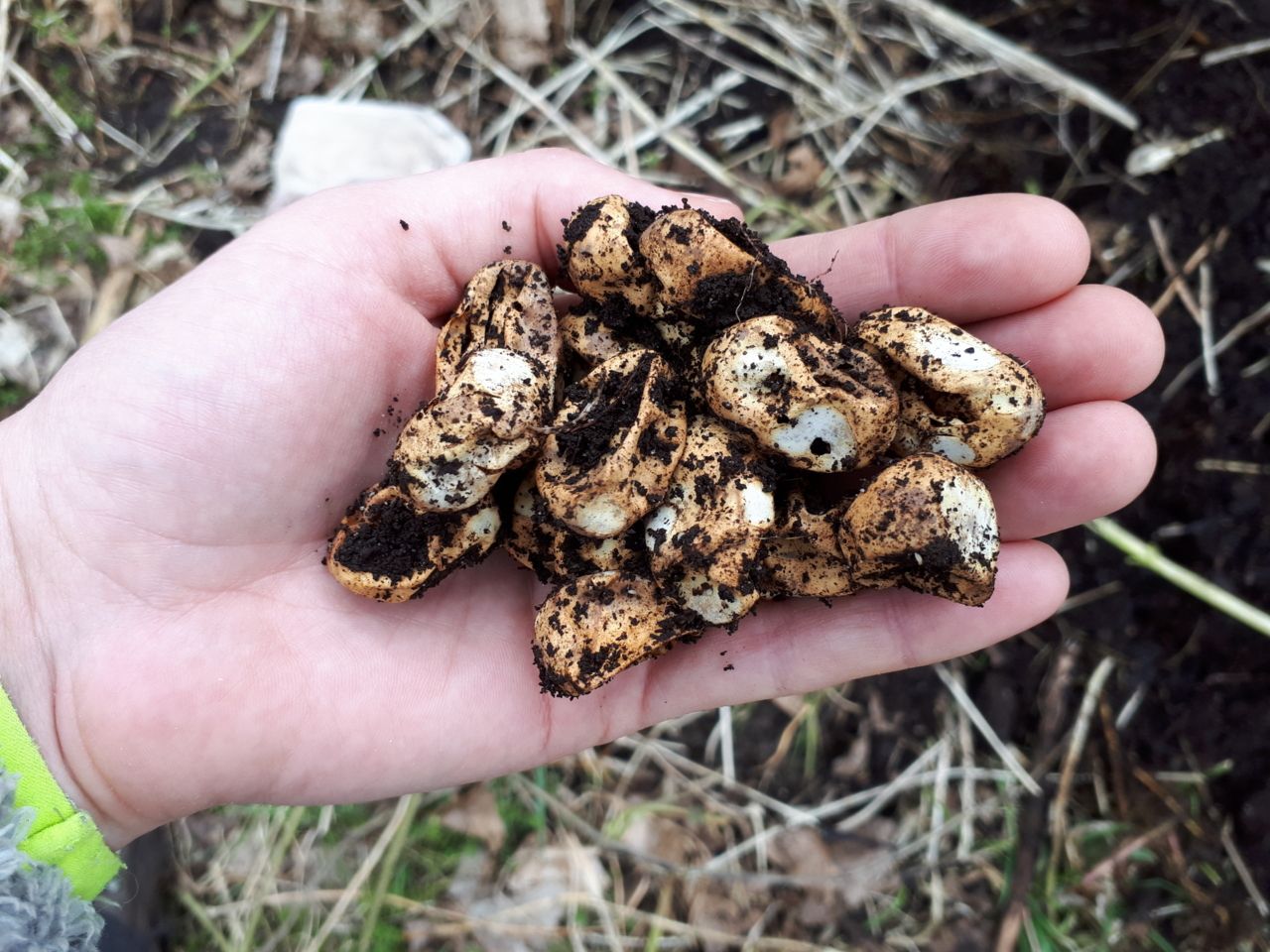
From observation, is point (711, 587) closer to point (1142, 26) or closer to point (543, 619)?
point (543, 619)

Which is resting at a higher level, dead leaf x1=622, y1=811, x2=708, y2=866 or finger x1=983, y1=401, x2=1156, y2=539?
finger x1=983, y1=401, x2=1156, y2=539

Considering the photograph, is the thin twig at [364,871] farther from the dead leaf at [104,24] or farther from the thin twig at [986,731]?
the dead leaf at [104,24]

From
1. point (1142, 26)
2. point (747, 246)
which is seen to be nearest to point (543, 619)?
point (747, 246)

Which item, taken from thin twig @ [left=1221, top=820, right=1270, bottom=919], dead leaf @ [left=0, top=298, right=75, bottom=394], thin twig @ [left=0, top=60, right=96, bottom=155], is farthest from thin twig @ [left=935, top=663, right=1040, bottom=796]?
thin twig @ [left=0, top=60, right=96, bottom=155]

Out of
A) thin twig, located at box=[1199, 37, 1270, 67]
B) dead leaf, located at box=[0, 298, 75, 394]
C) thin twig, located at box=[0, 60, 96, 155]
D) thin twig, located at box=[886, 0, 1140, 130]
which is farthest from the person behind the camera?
thin twig, located at box=[0, 60, 96, 155]

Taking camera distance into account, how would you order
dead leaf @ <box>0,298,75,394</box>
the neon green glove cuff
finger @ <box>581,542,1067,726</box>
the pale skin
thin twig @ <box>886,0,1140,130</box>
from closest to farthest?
the neon green glove cuff, the pale skin, finger @ <box>581,542,1067,726</box>, thin twig @ <box>886,0,1140,130</box>, dead leaf @ <box>0,298,75,394</box>

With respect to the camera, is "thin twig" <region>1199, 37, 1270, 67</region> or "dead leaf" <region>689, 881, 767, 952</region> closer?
"dead leaf" <region>689, 881, 767, 952</region>

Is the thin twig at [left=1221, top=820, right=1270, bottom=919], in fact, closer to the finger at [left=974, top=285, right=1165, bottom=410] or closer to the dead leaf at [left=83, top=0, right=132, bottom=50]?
the finger at [left=974, top=285, right=1165, bottom=410]
